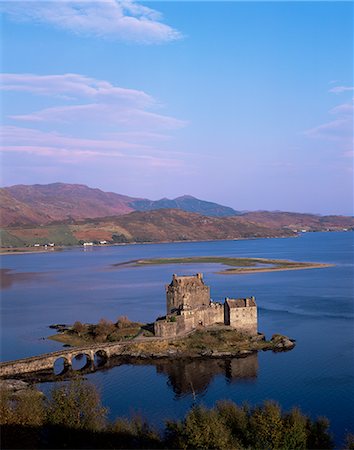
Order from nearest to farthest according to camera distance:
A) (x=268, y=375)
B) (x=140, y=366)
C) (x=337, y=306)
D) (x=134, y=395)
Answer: (x=134, y=395)
(x=268, y=375)
(x=140, y=366)
(x=337, y=306)

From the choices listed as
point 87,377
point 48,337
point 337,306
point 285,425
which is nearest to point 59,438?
point 285,425

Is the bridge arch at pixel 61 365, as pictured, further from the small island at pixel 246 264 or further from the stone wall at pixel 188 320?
the small island at pixel 246 264

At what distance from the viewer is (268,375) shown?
48188 mm

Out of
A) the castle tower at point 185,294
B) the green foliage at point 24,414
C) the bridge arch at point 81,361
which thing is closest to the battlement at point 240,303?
the castle tower at point 185,294

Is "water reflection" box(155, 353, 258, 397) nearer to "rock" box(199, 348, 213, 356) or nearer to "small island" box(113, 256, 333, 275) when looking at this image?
"rock" box(199, 348, 213, 356)

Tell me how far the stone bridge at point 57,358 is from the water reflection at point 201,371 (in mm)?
5560

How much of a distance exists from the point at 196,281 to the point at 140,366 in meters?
15.1

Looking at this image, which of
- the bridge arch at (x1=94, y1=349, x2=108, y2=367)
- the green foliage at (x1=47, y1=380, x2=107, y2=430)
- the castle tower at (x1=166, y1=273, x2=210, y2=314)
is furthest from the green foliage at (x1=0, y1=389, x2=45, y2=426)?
the castle tower at (x1=166, y1=273, x2=210, y2=314)

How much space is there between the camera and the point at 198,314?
2355 inches

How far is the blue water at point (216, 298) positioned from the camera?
141 ft

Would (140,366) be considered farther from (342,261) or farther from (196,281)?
(342,261)

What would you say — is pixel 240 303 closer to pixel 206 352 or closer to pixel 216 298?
pixel 206 352

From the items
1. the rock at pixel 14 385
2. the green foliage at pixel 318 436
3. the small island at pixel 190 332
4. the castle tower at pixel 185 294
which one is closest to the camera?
the green foliage at pixel 318 436

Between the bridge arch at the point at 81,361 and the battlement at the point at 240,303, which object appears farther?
the battlement at the point at 240,303
